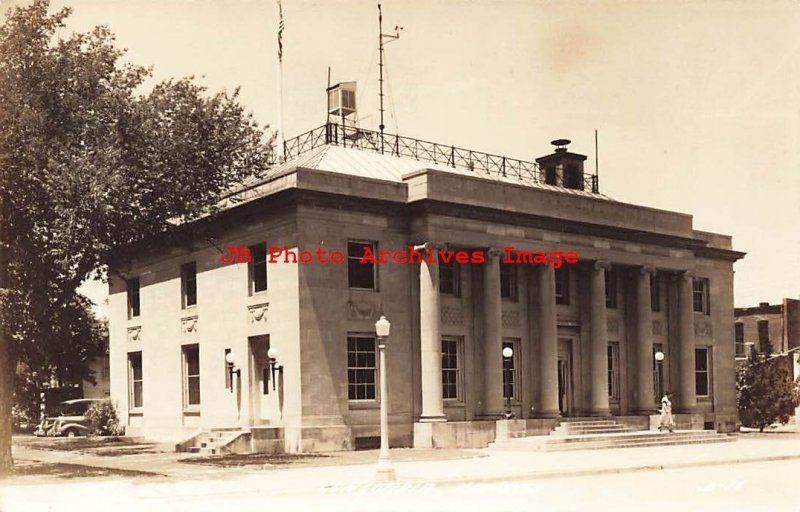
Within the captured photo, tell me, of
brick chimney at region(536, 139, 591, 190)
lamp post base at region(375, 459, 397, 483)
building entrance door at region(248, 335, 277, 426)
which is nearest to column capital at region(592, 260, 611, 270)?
brick chimney at region(536, 139, 591, 190)

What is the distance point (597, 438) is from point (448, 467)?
424 inches

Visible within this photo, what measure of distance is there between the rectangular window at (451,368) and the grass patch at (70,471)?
12.6 m

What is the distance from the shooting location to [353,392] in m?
31.2

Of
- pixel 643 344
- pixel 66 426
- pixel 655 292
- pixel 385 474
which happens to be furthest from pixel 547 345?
pixel 66 426

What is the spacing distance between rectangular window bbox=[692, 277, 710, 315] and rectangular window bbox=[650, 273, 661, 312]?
132 inches

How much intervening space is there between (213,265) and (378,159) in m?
7.56

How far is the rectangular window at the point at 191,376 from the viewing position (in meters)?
36.0

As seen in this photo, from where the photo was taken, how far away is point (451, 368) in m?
33.5

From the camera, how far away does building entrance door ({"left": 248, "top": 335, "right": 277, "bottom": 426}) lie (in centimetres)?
3194

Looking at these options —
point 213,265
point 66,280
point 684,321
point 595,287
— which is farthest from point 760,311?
point 66,280

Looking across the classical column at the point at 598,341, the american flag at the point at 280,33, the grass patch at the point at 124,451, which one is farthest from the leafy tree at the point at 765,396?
the grass patch at the point at 124,451

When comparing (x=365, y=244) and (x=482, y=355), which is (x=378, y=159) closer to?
(x=365, y=244)

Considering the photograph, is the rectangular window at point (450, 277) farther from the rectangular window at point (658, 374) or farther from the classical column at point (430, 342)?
the rectangular window at point (658, 374)
